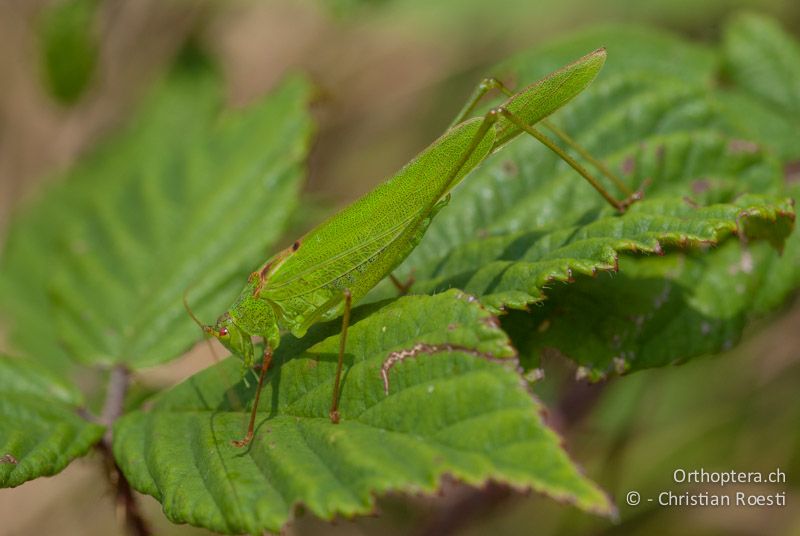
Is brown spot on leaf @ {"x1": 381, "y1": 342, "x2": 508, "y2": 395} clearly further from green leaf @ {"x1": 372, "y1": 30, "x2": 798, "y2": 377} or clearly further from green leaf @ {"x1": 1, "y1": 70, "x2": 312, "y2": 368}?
green leaf @ {"x1": 1, "y1": 70, "x2": 312, "y2": 368}

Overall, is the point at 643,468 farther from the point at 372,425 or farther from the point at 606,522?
the point at 372,425

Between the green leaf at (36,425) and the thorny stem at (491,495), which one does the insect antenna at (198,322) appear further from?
the thorny stem at (491,495)

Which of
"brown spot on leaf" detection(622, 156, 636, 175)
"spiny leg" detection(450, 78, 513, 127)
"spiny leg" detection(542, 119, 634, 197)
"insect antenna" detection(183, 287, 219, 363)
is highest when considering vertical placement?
"spiny leg" detection(450, 78, 513, 127)

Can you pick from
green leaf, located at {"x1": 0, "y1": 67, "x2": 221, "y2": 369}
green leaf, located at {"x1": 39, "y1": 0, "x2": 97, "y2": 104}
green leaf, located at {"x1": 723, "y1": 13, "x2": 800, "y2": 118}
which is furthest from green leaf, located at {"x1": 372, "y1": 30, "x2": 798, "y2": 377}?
green leaf, located at {"x1": 39, "y1": 0, "x2": 97, "y2": 104}

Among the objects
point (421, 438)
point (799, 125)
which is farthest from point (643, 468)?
point (421, 438)

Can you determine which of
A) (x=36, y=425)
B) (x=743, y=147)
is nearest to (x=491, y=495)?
(x=743, y=147)

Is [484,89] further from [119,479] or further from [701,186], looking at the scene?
[119,479]
